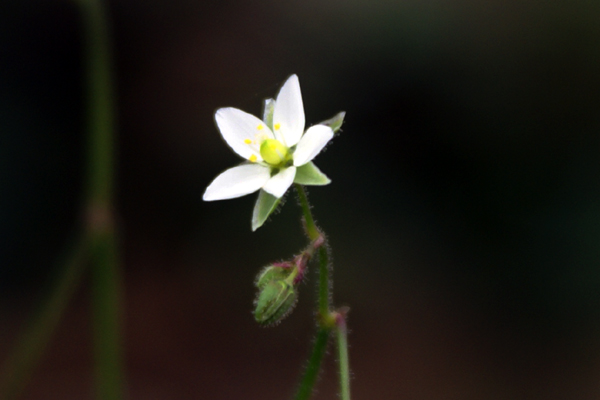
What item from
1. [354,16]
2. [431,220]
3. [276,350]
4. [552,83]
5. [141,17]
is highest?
Answer: [141,17]

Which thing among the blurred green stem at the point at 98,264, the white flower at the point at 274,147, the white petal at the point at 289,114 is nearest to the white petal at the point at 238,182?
the white flower at the point at 274,147

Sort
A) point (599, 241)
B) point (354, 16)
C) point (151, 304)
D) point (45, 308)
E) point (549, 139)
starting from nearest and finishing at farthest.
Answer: point (45, 308)
point (599, 241)
point (549, 139)
point (354, 16)
point (151, 304)

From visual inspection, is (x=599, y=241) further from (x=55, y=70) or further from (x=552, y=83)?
(x=55, y=70)

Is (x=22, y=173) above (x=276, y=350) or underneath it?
above

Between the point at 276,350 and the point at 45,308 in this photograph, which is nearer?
the point at 45,308

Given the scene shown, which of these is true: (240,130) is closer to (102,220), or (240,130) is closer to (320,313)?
(320,313)

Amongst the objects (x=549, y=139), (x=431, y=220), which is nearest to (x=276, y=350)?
(x=431, y=220)
